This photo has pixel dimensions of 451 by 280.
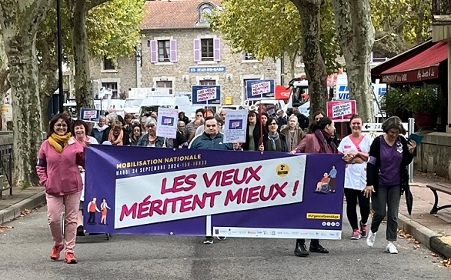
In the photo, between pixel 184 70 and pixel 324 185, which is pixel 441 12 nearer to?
pixel 324 185

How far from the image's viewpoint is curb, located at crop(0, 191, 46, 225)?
1298cm

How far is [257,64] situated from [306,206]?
154 feet

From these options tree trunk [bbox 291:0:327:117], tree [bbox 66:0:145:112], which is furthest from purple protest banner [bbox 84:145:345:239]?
tree [bbox 66:0:145:112]

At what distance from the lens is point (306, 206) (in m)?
9.62

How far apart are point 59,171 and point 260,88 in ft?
25.0

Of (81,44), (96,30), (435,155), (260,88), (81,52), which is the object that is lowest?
(435,155)

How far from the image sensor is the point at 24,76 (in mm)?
17125

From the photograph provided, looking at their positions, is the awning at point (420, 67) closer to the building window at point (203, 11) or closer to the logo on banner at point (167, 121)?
the logo on banner at point (167, 121)

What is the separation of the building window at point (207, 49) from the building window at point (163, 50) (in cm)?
172

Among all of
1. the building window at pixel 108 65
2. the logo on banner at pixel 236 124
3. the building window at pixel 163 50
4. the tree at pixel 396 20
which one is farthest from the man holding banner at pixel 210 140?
the building window at pixel 108 65

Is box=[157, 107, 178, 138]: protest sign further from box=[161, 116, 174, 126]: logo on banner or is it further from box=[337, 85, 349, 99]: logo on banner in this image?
box=[337, 85, 349, 99]: logo on banner

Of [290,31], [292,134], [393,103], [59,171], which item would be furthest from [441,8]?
[290,31]

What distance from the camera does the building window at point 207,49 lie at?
57312 millimetres

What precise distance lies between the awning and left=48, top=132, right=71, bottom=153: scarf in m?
13.4
